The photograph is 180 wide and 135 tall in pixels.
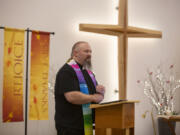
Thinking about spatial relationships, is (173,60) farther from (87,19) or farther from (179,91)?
(87,19)

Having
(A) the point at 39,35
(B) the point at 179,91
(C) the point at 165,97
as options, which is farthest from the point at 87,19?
(B) the point at 179,91

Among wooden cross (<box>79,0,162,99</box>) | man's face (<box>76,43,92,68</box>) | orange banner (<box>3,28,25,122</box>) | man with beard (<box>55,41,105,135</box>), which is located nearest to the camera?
man with beard (<box>55,41,105,135</box>)

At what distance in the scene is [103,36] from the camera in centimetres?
545

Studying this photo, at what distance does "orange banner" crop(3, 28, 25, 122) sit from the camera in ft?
13.5

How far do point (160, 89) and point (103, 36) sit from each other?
4.90 feet

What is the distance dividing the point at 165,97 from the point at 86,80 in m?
3.01

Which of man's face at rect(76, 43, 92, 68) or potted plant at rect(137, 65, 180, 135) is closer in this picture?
man's face at rect(76, 43, 92, 68)

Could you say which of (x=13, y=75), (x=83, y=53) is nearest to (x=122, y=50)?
(x=13, y=75)

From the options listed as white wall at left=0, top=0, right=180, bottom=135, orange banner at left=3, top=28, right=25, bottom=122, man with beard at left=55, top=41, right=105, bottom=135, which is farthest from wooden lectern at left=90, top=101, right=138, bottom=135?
white wall at left=0, top=0, right=180, bottom=135

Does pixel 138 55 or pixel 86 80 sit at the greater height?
pixel 138 55

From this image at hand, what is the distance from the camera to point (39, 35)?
4484mm

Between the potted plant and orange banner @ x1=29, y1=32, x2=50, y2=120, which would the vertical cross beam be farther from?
orange banner @ x1=29, y1=32, x2=50, y2=120

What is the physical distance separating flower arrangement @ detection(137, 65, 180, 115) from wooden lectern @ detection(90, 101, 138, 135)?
119 inches

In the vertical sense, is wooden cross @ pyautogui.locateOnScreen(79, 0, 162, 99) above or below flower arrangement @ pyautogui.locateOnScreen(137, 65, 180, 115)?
above
